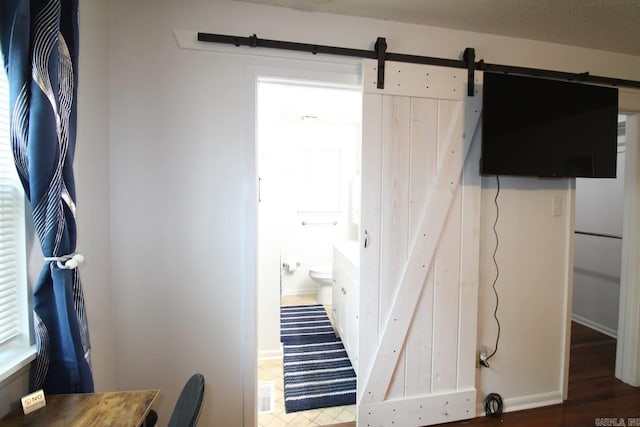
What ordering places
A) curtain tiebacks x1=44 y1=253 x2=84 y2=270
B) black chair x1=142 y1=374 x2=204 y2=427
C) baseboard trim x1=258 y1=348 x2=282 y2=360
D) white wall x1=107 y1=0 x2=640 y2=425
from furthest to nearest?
baseboard trim x1=258 y1=348 x2=282 y2=360 → white wall x1=107 y1=0 x2=640 y2=425 → curtain tiebacks x1=44 y1=253 x2=84 y2=270 → black chair x1=142 y1=374 x2=204 y2=427

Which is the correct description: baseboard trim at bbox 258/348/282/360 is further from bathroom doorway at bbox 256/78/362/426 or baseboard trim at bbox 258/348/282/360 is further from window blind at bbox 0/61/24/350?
window blind at bbox 0/61/24/350

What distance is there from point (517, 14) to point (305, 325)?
3.05m

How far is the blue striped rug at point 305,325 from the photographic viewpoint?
275cm

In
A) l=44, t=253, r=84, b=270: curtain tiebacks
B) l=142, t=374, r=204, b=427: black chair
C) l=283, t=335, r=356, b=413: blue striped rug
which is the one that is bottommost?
l=283, t=335, r=356, b=413: blue striped rug

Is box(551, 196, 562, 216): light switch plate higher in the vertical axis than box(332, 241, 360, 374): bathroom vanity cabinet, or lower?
higher

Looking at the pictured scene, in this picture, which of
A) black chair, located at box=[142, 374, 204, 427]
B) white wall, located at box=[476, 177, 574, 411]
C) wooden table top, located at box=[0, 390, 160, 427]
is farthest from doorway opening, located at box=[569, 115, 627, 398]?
wooden table top, located at box=[0, 390, 160, 427]

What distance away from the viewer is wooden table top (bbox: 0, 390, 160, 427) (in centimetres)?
80

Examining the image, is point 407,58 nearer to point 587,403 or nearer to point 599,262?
point 587,403

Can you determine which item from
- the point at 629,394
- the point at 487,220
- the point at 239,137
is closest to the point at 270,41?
the point at 239,137

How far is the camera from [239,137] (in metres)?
1.49

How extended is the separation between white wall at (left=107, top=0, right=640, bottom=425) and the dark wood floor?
101 cm

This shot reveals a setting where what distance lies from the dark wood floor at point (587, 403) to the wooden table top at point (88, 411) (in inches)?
51.3

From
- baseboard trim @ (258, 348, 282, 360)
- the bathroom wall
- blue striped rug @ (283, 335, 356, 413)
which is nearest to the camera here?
blue striped rug @ (283, 335, 356, 413)

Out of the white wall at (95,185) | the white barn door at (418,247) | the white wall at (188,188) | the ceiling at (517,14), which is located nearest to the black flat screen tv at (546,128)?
the white barn door at (418,247)
